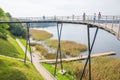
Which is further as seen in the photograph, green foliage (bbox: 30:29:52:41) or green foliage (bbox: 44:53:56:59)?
green foliage (bbox: 30:29:52:41)

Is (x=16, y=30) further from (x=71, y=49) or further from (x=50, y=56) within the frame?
(x=50, y=56)

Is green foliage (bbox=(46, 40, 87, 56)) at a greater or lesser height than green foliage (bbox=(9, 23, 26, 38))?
lesser

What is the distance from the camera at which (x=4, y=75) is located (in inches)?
1442

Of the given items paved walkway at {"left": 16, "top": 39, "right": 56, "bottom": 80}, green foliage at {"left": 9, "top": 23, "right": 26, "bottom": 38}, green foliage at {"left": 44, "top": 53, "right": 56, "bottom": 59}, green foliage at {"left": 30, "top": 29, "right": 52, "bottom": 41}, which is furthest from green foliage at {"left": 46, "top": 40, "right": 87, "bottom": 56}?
green foliage at {"left": 30, "top": 29, "right": 52, "bottom": 41}

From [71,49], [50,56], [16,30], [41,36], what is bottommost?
[41,36]

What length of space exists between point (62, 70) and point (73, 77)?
Answer: 343 cm

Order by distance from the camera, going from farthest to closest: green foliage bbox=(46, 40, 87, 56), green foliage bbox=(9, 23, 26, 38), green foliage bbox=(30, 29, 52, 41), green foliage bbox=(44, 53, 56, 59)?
1. green foliage bbox=(30, 29, 52, 41)
2. green foliage bbox=(9, 23, 26, 38)
3. green foliage bbox=(46, 40, 87, 56)
4. green foliage bbox=(44, 53, 56, 59)

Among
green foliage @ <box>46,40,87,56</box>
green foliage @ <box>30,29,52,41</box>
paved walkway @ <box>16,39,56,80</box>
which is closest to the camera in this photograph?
paved walkway @ <box>16,39,56,80</box>

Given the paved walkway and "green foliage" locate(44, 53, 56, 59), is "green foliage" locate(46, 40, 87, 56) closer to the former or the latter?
"green foliage" locate(44, 53, 56, 59)

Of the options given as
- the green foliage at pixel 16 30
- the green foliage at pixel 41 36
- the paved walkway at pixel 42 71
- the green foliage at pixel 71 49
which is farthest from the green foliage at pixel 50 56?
the green foliage at pixel 41 36

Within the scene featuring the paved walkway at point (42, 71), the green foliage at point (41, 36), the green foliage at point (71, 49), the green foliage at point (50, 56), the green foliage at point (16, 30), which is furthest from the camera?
the green foliage at point (41, 36)

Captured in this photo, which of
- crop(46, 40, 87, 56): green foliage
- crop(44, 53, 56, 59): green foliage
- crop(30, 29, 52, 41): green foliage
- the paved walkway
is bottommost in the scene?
crop(30, 29, 52, 41): green foliage

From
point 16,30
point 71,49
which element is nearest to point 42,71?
point 71,49

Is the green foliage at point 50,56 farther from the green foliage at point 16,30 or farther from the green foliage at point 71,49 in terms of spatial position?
the green foliage at point 16,30
